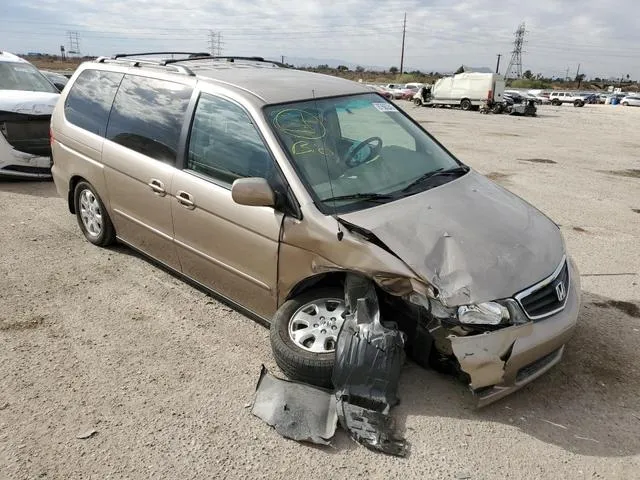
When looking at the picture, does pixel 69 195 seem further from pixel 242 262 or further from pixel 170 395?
pixel 170 395

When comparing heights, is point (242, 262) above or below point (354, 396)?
above

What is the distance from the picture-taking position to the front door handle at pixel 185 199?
3811 millimetres

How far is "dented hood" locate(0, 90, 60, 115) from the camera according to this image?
769 centimetres

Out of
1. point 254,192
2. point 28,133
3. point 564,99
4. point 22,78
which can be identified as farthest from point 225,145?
point 564,99

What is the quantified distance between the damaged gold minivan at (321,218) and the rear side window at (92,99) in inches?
1.9

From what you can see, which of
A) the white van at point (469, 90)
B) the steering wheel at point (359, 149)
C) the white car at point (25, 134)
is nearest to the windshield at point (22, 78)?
the white car at point (25, 134)

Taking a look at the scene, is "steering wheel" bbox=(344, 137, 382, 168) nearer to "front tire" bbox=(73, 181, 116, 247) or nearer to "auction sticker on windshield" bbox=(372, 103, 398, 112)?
"auction sticker on windshield" bbox=(372, 103, 398, 112)

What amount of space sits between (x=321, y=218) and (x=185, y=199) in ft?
4.00

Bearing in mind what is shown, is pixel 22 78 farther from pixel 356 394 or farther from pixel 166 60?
pixel 356 394

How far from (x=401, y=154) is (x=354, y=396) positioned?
1881 millimetres

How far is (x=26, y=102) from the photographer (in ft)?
25.7

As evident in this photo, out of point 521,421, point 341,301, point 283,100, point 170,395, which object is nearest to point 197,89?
point 283,100

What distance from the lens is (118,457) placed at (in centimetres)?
269

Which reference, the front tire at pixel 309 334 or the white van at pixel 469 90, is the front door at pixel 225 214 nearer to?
the front tire at pixel 309 334
